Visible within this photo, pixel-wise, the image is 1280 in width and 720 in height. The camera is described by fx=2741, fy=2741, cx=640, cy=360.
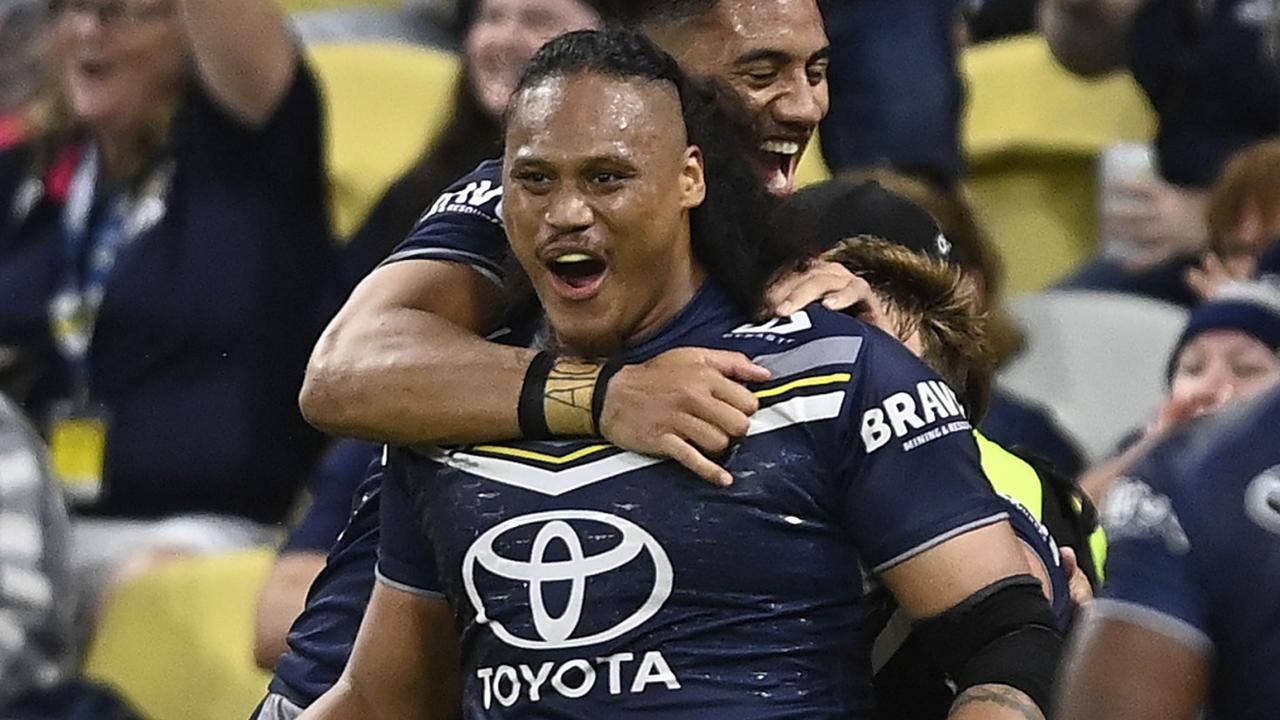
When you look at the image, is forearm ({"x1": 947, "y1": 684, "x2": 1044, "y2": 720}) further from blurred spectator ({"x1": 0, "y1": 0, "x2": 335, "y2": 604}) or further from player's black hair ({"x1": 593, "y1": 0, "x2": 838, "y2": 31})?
blurred spectator ({"x1": 0, "y1": 0, "x2": 335, "y2": 604})

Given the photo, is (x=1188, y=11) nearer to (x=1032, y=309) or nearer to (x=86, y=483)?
(x=1032, y=309)

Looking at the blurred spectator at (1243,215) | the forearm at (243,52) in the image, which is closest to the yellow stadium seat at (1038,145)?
the blurred spectator at (1243,215)

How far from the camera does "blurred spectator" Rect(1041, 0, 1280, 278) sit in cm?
562

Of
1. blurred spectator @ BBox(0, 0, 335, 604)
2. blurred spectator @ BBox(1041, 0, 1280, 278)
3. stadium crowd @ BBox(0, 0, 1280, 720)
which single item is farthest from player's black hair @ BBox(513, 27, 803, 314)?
blurred spectator @ BBox(1041, 0, 1280, 278)

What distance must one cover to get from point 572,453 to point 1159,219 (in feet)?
10.4

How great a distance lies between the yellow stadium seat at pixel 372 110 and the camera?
6336 mm

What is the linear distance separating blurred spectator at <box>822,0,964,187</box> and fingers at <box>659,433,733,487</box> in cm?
284

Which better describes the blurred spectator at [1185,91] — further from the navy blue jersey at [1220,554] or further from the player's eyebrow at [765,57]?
the navy blue jersey at [1220,554]

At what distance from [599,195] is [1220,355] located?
2.10 metres

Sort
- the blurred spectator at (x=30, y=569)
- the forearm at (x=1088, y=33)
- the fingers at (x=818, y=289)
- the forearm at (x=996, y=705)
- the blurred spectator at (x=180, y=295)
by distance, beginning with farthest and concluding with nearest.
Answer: the forearm at (x=1088, y=33), the blurred spectator at (x=180, y=295), the blurred spectator at (x=30, y=569), the fingers at (x=818, y=289), the forearm at (x=996, y=705)

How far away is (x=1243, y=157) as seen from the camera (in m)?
5.18

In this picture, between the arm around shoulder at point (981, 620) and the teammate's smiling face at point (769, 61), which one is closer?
the arm around shoulder at point (981, 620)

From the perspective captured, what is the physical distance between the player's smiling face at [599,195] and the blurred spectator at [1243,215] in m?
2.49

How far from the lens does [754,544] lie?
8.95 feet
